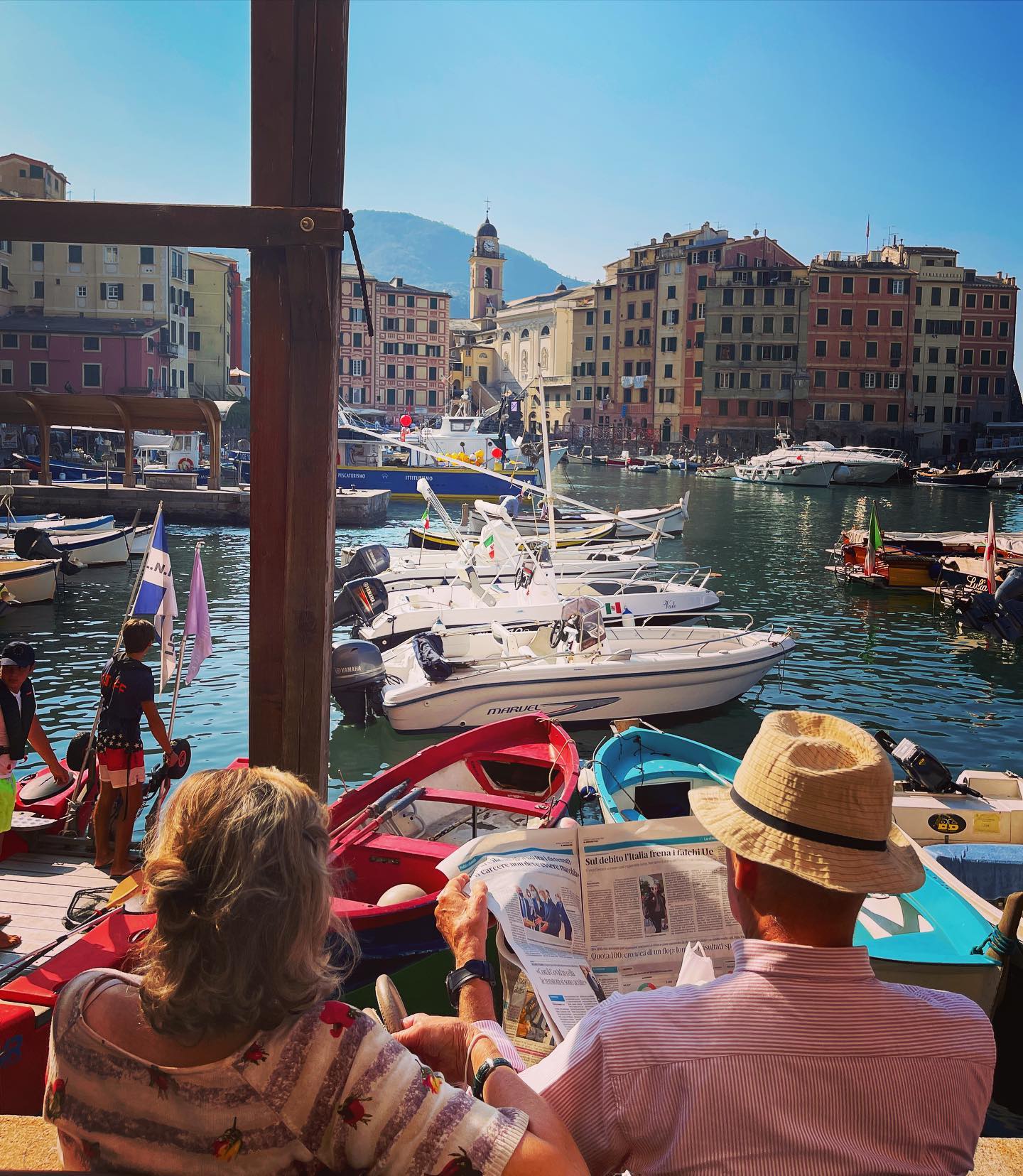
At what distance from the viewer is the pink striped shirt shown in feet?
6.01

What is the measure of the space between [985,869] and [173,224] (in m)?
5.58

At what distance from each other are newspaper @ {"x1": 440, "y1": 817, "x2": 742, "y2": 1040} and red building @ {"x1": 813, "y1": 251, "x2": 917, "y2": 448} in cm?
7569

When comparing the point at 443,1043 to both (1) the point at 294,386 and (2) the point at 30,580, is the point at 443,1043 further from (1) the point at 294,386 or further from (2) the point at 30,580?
(2) the point at 30,580

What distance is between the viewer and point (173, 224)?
3.67m

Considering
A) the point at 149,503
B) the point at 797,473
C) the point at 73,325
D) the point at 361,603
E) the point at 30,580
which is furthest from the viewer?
the point at 797,473

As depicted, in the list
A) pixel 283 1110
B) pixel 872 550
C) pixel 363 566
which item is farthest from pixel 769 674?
pixel 283 1110

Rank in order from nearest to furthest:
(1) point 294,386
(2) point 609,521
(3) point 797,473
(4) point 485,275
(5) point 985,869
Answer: (1) point 294,386
(5) point 985,869
(2) point 609,521
(3) point 797,473
(4) point 485,275

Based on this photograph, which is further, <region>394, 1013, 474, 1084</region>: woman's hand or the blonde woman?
<region>394, 1013, 474, 1084</region>: woman's hand

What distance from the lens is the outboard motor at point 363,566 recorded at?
60.6 ft

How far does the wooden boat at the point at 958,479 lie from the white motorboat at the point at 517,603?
4908 centimetres

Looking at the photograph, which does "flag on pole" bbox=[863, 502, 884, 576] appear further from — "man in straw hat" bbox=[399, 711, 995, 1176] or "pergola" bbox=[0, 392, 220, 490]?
"man in straw hat" bbox=[399, 711, 995, 1176]

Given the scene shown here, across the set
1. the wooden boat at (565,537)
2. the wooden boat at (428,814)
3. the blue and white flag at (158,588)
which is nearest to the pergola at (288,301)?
the wooden boat at (428,814)

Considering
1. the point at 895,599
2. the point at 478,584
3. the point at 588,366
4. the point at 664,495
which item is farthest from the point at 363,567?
the point at 588,366

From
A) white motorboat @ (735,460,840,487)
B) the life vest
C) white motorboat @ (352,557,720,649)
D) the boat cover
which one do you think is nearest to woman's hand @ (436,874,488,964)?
the life vest
